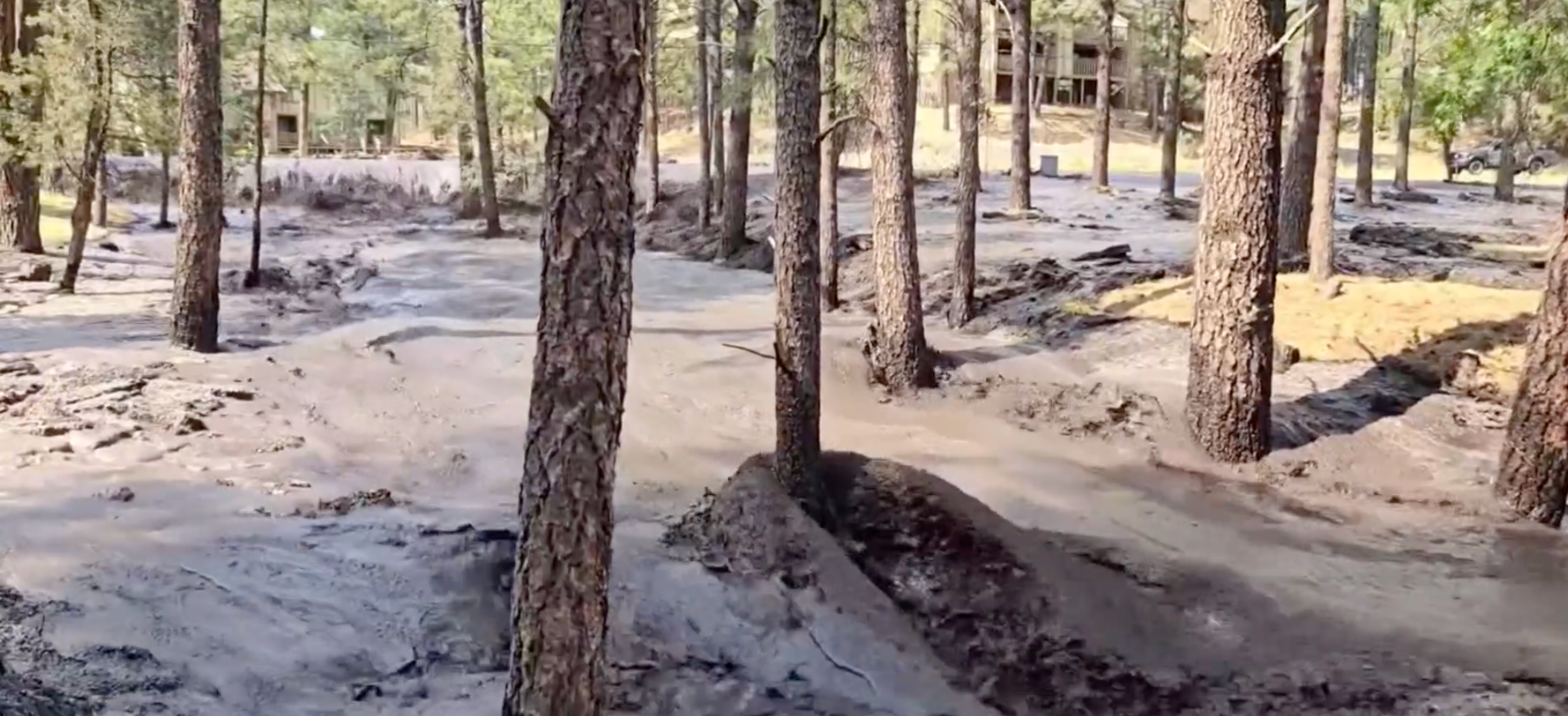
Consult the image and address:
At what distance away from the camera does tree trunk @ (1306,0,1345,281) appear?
13.8 meters

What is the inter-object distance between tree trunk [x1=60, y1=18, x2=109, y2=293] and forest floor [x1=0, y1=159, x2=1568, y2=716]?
228 cm

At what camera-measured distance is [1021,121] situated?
27.5m

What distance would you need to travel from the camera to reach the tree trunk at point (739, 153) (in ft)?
75.4

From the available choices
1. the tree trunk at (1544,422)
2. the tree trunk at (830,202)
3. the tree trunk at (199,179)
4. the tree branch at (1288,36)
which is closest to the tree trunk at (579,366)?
the tree trunk at (1544,422)

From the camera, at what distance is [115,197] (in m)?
38.2

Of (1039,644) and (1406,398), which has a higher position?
(1406,398)

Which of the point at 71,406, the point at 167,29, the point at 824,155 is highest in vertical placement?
the point at 167,29

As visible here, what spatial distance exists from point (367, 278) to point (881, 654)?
1776 cm

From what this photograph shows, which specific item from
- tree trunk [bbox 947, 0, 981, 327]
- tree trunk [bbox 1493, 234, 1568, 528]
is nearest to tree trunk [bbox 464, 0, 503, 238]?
tree trunk [bbox 947, 0, 981, 327]

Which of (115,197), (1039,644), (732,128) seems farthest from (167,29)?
(115,197)

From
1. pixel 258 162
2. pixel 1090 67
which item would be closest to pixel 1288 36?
pixel 258 162

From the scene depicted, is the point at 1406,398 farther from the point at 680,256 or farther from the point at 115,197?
the point at 115,197

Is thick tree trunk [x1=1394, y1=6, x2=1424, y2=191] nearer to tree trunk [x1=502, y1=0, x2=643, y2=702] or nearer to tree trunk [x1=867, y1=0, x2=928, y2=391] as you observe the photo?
tree trunk [x1=867, y1=0, x2=928, y2=391]

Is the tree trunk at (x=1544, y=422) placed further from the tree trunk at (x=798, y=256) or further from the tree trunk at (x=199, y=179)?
the tree trunk at (x=199, y=179)
